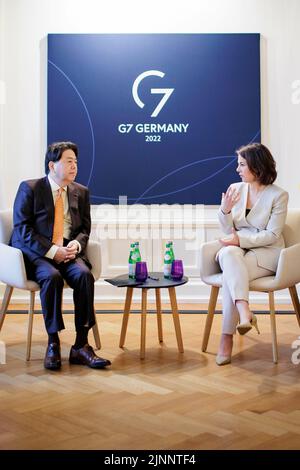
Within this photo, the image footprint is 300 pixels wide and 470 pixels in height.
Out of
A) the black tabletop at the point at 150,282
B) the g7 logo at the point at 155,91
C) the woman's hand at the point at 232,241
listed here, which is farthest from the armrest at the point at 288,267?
the g7 logo at the point at 155,91

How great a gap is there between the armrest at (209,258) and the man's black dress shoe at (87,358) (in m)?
0.87

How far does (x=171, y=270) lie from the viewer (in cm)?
447

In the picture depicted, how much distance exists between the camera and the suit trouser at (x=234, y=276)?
158 inches

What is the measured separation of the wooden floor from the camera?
2.84m

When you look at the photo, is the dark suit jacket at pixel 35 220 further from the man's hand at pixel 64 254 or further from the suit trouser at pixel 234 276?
the suit trouser at pixel 234 276

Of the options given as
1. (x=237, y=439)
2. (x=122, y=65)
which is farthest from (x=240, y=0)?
(x=237, y=439)

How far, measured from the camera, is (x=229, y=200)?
430 centimetres

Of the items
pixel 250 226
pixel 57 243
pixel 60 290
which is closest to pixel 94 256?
pixel 57 243

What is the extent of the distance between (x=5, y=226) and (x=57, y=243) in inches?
15.8

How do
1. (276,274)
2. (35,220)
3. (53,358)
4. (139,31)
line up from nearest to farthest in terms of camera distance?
(53,358), (276,274), (35,220), (139,31)

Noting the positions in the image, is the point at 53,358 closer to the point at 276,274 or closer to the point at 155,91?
the point at 276,274

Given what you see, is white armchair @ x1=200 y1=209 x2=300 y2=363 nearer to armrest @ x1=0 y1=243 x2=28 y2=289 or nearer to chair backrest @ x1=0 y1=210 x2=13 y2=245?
armrest @ x1=0 y1=243 x2=28 y2=289

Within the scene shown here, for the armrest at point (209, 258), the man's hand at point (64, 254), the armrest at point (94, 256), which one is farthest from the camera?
the armrest at point (94, 256)

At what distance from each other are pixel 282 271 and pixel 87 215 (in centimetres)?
134
